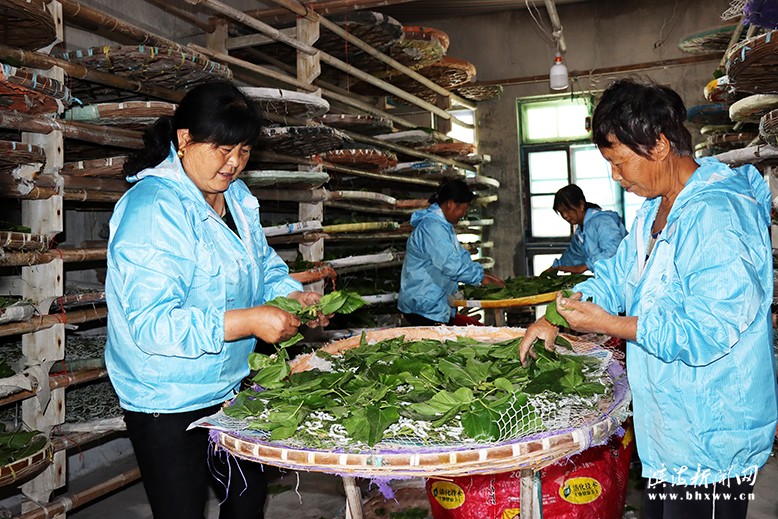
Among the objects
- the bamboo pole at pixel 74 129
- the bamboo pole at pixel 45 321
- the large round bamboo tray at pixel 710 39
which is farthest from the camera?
the large round bamboo tray at pixel 710 39

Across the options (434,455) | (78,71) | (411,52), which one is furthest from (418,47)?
(434,455)

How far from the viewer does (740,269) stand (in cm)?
172

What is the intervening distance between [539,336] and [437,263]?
3149 millimetres

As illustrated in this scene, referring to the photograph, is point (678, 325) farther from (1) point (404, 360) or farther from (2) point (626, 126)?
(1) point (404, 360)

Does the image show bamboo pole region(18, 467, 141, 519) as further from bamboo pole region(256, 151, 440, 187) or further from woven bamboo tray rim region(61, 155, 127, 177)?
bamboo pole region(256, 151, 440, 187)

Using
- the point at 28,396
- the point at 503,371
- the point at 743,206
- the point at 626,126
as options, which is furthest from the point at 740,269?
the point at 28,396

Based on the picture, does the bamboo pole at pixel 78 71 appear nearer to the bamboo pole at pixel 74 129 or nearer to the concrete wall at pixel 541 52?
the bamboo pole at pixel 74 129

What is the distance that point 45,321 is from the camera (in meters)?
3.58

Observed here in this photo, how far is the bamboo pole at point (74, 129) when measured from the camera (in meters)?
3.28

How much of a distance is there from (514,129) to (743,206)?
29.8ft

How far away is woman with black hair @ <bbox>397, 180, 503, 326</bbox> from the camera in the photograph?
538 cm

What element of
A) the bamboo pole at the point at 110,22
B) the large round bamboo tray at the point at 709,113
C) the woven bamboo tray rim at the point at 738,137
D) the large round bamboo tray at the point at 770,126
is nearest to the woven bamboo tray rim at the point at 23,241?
the bamboo pole at the point at 110,22

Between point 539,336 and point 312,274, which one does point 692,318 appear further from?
point 312,274

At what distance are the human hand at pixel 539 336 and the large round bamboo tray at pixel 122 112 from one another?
2.15 metres
